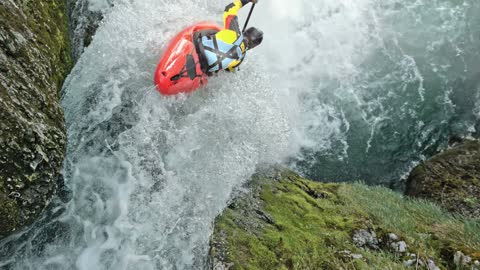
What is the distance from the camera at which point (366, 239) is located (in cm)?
475

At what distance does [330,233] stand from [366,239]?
408mm

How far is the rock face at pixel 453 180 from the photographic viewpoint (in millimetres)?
6172

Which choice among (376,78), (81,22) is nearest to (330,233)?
(81,22)

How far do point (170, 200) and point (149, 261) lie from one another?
0.81 meters


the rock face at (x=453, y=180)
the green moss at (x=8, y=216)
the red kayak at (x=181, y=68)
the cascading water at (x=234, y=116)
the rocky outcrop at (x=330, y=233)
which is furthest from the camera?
the rock face at (x=453, y=180)

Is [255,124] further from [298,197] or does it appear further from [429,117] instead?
[429,117]

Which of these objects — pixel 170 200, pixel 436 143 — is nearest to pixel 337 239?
pixel 170 200

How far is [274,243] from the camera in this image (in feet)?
14.6

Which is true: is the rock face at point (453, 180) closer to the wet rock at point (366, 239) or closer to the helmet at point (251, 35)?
the wet rock at point (366, 239)

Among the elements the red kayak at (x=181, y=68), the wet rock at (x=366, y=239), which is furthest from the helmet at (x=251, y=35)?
the wet rock at (x=366, y=239)

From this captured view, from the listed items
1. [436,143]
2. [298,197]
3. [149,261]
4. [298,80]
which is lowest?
[436,143]

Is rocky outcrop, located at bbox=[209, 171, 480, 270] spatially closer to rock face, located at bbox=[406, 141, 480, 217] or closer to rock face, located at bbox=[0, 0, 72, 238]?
rock face, located at bbox=[406, 141, 480, 217]

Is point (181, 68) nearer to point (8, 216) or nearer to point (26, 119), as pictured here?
point (26, 119)

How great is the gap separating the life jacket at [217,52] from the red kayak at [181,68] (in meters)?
0.16
